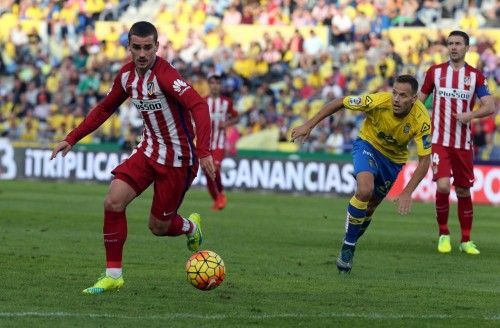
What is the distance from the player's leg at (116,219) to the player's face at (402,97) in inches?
103

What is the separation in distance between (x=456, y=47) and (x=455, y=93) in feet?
2.03

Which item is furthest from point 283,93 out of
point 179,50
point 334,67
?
point 179,50

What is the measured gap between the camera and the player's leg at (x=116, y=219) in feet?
31.7

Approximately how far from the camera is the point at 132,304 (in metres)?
8.88

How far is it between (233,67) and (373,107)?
20134mm

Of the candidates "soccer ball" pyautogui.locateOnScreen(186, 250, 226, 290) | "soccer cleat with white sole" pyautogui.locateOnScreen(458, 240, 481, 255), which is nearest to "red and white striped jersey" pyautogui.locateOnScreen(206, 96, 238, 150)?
"soccer cleat with white sole" pyautogui.locateOnScreen(458, 240, 481, 255)

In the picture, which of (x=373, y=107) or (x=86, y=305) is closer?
(x=86, y=305)

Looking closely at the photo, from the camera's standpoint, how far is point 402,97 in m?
11.0

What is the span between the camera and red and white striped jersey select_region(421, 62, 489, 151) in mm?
14062

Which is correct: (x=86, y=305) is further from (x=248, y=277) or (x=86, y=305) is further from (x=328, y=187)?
(x=328, y=187)

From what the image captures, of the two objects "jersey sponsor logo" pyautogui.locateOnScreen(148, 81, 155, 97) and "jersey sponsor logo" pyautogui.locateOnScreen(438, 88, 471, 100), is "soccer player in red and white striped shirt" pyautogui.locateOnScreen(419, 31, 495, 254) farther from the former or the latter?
"jersey sponsor logo" pyautogui.locateOnScreen(148, 81, 155, 97)

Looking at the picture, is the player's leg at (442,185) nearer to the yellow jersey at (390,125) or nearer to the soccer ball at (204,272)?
the yellow jersey at (390,125)

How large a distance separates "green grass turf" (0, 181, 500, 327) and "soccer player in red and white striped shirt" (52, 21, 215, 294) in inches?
21.0

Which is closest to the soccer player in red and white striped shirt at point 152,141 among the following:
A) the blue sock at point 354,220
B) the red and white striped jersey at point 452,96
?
the blue sock at point 354,220
